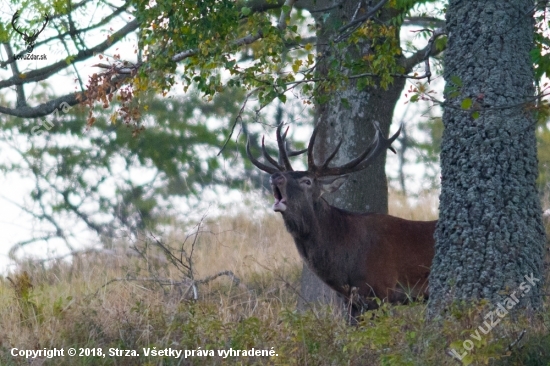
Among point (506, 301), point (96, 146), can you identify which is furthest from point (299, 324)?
point (96, 146)

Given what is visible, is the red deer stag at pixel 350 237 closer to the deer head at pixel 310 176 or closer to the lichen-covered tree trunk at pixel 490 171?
the deer head at pixel 310 176

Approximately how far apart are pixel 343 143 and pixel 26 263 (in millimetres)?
5121

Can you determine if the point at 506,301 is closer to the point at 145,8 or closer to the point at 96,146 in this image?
the point at 145,8

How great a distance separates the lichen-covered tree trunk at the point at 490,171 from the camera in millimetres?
6859

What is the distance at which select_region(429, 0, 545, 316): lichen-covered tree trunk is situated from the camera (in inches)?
270

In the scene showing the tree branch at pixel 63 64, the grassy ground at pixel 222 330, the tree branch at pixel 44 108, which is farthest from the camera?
the tree branch at pixel 63 64

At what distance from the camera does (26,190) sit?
1745 centimetres

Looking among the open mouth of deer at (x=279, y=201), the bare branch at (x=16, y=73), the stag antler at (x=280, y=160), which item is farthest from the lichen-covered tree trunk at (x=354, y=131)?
the bare branch at (x=16, y=73)

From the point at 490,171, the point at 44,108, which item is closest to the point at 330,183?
the point at 490,171

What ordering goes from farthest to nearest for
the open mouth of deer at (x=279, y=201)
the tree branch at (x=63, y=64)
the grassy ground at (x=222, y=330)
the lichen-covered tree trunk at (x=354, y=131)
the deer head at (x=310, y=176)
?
the tree branch at (x=63, y=64), the lichen-covered tree trunk at (x=354, y=131), the deer head at (x=310, y=176), the open mouth of deer at (x=279, y=201), the grassy ground at (x=222, y=330)

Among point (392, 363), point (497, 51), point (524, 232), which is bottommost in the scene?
point (392, 363)

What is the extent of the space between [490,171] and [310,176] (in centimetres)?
A: 276

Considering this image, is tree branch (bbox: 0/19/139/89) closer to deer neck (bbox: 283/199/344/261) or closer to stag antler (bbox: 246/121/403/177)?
stag antler (bbox: 246/121/403/177)

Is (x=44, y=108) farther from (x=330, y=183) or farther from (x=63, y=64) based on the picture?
(x=330, y=183)
